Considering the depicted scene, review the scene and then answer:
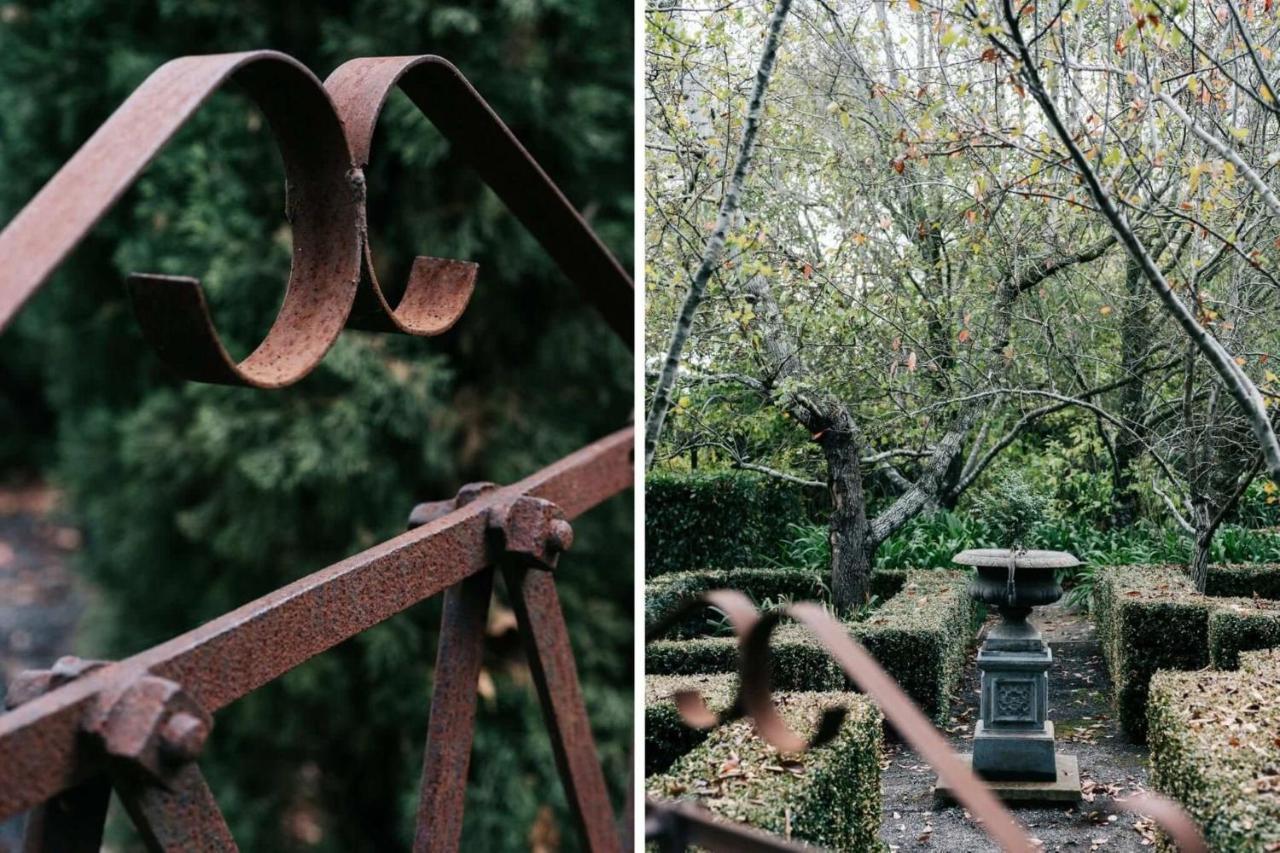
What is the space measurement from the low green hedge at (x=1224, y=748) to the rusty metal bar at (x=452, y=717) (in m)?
1.20

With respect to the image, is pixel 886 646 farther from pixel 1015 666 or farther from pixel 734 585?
pixel 1015 666

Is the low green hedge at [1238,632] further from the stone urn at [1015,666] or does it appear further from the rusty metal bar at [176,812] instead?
the rusty metal bar at [176,812]

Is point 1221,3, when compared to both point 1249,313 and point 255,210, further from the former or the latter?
point 255,210

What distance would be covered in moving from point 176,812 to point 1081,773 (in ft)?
6.17

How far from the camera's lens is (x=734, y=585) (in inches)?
72.9

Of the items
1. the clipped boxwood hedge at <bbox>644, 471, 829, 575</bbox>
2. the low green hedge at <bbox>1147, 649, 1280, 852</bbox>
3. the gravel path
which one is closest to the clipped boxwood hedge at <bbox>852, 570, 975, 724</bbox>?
the gravel path

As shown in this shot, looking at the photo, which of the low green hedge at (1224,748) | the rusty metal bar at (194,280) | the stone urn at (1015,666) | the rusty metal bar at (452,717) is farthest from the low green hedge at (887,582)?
the rusty metal bar at (194,280)

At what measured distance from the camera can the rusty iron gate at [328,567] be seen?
0.47m

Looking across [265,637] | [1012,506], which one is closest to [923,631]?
[1012,506]

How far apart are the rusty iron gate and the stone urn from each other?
126 centimetres

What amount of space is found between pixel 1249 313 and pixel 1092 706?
99cm

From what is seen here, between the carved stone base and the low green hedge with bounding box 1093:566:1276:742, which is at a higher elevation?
the low green hedge with bounding box 1093:566:1276:742

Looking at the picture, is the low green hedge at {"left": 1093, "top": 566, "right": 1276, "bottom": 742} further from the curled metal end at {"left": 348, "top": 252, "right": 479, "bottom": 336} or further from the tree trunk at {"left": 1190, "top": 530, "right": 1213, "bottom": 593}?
the curled metal end at {"left": 348, "top": 252, "right": 479, "bottom": 336}

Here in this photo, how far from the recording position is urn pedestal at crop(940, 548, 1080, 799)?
1.94 metres
